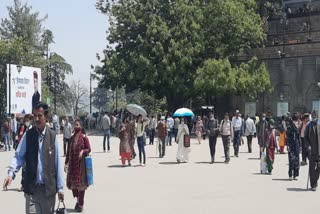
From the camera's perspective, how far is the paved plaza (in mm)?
10988

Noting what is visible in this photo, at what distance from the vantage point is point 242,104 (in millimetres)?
48500

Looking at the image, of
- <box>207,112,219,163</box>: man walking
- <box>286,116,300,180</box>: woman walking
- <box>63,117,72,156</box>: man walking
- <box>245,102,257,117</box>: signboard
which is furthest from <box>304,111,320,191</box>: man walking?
<box>245,102,257,117</box>: signboard

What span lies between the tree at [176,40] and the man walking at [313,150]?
1079 inches

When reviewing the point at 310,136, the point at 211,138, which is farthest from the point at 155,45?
the point at 310,136

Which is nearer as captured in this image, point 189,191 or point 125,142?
point 189,191

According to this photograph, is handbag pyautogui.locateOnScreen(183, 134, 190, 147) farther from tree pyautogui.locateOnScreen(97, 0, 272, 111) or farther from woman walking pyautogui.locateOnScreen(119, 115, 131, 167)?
tree pyautogui.locateOnScreen(97, 0, 272, 111)

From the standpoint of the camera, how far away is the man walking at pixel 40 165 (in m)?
6.68

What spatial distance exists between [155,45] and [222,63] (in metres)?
5.02

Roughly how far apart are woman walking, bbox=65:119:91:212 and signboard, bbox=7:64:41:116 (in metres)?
15.1

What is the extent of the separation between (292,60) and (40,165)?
40075 mm

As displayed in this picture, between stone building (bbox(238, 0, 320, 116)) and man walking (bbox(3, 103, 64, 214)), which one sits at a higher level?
stone building (bbox(238, 0, 320, 116))

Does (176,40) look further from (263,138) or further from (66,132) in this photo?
(263,138)

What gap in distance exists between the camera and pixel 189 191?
13.2m

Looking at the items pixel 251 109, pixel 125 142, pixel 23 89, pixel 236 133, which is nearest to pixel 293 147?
pixel 125 142
